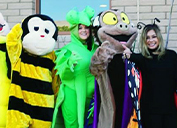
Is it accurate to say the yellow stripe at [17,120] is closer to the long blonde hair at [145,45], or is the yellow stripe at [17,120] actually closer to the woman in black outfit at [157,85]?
the woman in black outfit at [157,85]

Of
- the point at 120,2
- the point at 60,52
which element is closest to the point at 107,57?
the point at 60,52

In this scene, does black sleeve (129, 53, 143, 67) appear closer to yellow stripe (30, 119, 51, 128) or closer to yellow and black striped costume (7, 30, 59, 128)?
yellow and black striped costume (7, 30, 59, 128)

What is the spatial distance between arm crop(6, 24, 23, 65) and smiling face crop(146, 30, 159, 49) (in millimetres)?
1242

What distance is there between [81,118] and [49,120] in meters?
0.34

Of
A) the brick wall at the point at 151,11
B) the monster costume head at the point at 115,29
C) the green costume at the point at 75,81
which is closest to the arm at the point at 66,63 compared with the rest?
the green costume at the point at 75,81

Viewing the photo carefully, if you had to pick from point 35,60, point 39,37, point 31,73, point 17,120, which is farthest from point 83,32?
point 17,120

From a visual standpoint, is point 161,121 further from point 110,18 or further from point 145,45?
point 110,18

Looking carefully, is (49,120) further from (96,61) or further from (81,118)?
(96,61)

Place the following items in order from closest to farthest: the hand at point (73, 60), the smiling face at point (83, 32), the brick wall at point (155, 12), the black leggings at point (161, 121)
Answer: the black leggings at point (161, 121) < the hand at point (73, 60) < the smiling face at point (83, 32) < the brick wall at point (155, 12)

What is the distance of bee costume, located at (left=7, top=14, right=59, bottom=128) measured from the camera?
3197 millimetres

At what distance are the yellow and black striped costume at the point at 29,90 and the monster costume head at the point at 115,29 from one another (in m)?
0.63

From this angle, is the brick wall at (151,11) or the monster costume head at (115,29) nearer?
the monster costume head at (115,29)

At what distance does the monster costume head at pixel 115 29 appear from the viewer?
313 cm

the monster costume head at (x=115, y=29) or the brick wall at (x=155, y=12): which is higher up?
the brick wall at (x=155, y=12)
